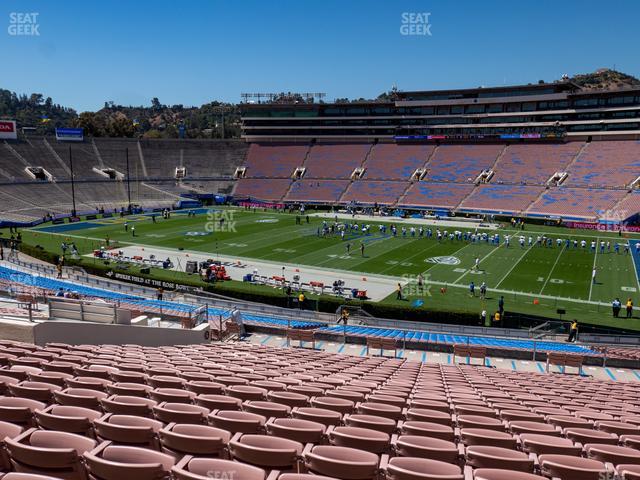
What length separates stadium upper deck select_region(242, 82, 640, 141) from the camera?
232 ft

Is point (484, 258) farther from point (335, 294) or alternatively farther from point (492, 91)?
point (492, 91)

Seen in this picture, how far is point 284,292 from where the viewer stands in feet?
99.7

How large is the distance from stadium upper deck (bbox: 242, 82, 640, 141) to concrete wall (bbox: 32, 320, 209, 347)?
71966 millimetres

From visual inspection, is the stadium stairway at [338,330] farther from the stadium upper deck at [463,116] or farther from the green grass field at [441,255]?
the stadium upper deck at [463,116]

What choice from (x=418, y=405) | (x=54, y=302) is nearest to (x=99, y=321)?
(x=54, y=302)

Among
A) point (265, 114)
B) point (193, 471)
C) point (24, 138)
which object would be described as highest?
point (265, 114)

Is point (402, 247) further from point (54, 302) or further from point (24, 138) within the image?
point (24, 138)

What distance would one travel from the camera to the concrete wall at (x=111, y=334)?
10.6 metres

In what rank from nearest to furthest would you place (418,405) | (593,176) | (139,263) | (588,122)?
(418,405) < (139,263) < (593,176) < (588,122)

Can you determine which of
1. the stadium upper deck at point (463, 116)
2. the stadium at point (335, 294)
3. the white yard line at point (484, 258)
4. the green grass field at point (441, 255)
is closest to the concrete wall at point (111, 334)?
the stadium at point (335, 294)

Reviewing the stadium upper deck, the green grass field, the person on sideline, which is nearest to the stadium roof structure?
the stadium upper deck

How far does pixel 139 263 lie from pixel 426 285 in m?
20.4

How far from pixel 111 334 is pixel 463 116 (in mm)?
79130

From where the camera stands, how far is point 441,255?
1587 inches
